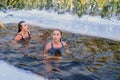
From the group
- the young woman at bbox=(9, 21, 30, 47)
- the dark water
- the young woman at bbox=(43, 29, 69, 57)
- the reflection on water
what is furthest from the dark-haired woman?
the reflection on water

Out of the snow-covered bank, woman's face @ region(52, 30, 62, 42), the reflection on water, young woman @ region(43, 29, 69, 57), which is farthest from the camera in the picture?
the snow-covered bank

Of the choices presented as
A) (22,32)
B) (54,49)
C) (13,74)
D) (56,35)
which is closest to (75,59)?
(54,49)

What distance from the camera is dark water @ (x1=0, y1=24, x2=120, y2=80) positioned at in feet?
18.9

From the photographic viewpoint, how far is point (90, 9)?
52.9 feet

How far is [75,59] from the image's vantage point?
7.21 m

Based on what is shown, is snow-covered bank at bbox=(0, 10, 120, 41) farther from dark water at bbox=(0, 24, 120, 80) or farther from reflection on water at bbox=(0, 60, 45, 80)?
reflection on water at bbox=(0, 60, 45, 80)

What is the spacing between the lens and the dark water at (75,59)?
18.9ft

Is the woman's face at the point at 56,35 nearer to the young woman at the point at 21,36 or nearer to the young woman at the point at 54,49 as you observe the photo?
the young woman at the point at 54,49

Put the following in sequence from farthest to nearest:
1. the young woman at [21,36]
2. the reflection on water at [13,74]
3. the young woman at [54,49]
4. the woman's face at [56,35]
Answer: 1. the young woman at [21,36]
2. the young woman at [54,49]
3. the woman's face at [56,35]
4. the reflection on water at [13,74]

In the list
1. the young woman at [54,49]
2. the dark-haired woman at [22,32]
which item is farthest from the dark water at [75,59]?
the dark-haired woman at [22,32]

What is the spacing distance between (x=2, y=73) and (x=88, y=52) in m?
3.61

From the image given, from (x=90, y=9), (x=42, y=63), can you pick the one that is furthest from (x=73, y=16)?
(x=42, y=63)

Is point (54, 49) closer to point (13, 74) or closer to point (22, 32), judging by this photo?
point (22, 32)

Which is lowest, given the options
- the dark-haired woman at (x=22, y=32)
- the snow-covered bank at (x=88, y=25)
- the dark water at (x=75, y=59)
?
the dark water at (x=75, y=59)
